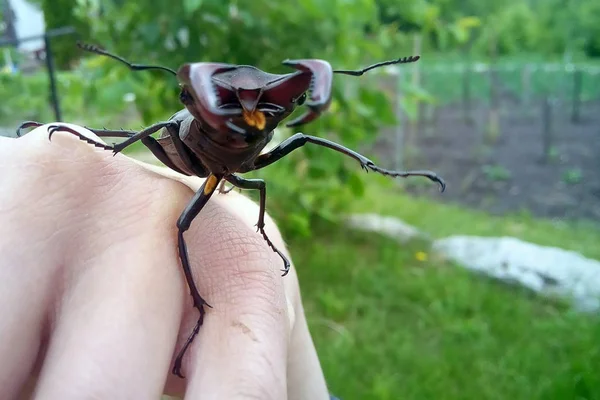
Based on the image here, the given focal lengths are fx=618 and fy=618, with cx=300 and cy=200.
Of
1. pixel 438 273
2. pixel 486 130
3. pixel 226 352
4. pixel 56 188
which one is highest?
pixel 56 188

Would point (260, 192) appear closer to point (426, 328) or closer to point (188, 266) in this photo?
point (188, 266)

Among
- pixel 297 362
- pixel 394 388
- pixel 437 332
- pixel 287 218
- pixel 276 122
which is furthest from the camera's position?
pixel 287 218

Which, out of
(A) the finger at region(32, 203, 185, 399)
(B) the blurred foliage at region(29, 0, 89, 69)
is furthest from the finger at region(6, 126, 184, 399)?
(B) the blurred foliage at region(29, 0, 89, 69)

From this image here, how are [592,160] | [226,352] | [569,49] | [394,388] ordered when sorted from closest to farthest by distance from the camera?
[226,352]
[394,388]
[592,160]
[569,49]

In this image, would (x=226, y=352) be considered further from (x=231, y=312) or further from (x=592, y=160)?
(x=592, y=160)

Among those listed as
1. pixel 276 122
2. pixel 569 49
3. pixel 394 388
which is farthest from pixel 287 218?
pixel 569 49

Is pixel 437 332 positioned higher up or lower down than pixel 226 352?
lower down
